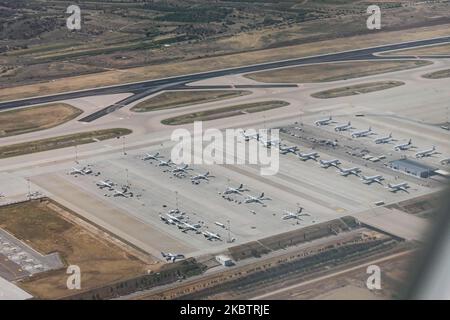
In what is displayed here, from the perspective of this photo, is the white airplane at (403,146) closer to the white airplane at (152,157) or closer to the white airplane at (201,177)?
the white airplane at (201,177)

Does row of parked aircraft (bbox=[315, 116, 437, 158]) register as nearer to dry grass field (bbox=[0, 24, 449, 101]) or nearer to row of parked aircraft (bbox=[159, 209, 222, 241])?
row of parked aircraft (bbox=[159, 209, 222, 241])

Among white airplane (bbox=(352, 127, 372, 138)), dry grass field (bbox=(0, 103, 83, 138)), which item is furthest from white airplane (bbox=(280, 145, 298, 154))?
dry grass field (bbox=(0, 103, 83, 138))

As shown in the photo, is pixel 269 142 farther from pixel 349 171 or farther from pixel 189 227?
pixel 189 227

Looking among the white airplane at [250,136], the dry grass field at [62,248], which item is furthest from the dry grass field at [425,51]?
the dry grass field at [62,248]

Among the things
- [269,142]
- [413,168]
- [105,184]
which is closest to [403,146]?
[413,168]
